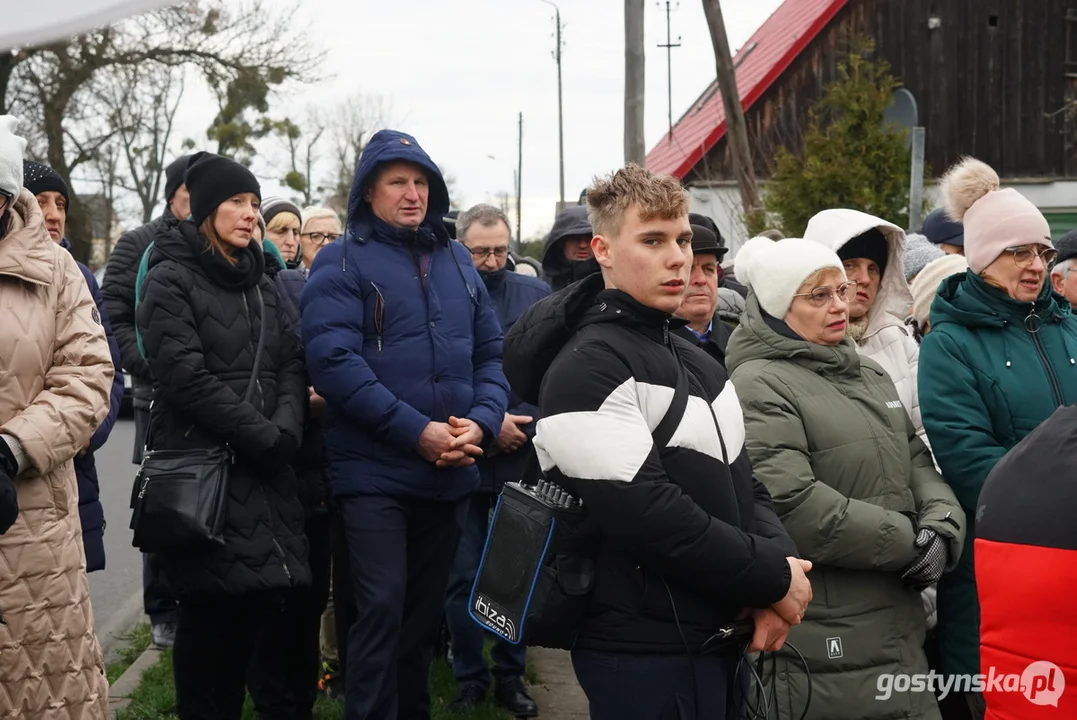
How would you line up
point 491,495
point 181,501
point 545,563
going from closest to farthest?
point 545,563, point 181,501, point 491,495

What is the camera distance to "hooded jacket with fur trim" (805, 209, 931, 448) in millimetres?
4668

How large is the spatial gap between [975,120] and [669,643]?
80.4 ft

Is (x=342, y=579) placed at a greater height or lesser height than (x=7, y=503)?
lesser

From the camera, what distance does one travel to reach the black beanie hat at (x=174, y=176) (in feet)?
18.6

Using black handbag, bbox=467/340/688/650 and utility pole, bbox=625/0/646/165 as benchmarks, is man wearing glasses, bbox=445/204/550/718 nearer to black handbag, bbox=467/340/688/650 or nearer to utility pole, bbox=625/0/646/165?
black handbag, bbox=467/340/688/650

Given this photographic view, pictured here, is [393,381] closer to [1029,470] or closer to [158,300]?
[158,300]

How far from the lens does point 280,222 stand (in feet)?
23.1

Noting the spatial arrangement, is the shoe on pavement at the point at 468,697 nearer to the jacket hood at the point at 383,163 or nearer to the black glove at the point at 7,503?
Answer: the jacket hood at the point at 383,163

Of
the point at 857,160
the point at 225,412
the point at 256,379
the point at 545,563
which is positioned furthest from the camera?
the point at 857,160

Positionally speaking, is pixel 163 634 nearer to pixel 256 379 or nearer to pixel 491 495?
pixel 491 495

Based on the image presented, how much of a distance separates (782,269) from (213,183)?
208cm

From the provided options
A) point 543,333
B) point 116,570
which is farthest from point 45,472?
point 116,570

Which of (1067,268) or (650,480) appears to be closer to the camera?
(650,480)

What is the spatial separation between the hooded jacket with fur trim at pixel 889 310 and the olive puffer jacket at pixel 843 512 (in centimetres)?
63
